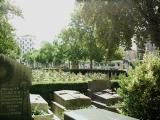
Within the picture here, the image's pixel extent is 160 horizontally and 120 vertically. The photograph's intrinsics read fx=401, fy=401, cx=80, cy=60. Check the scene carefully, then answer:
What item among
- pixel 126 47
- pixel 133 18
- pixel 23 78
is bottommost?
pixel 23 78

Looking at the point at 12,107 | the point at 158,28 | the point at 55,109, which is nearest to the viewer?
the point at 12,107

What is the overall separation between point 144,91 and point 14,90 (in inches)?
164

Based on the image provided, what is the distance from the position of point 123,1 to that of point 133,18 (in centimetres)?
146

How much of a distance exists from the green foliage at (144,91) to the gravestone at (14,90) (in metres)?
3.51

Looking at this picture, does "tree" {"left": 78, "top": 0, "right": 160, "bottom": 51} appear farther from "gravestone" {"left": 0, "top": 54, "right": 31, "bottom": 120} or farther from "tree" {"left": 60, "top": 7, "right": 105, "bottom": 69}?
"tree" {"left": 60, "top": 7, "right": 105, "bottom": 69}

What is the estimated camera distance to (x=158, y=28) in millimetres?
28531

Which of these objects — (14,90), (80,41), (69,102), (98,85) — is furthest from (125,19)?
(80,41)

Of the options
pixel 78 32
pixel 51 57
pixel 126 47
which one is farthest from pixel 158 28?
pixel 51 57

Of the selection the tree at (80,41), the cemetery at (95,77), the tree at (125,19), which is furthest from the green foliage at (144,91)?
the tree at (80,41)

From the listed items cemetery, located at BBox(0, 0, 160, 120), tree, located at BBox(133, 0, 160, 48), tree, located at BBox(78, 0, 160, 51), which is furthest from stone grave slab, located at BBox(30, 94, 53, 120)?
tree, located at BBox(133, 0, 160, 48)

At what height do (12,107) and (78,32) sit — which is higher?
(78,32)

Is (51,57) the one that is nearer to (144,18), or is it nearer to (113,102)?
(144,18)

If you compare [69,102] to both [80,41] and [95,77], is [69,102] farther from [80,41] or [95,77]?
[80,41]

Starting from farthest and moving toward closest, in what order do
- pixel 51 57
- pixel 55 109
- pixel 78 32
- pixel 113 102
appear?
pixel 51 57, pixel 78 32, pixel 55 109, pixel 113 102
